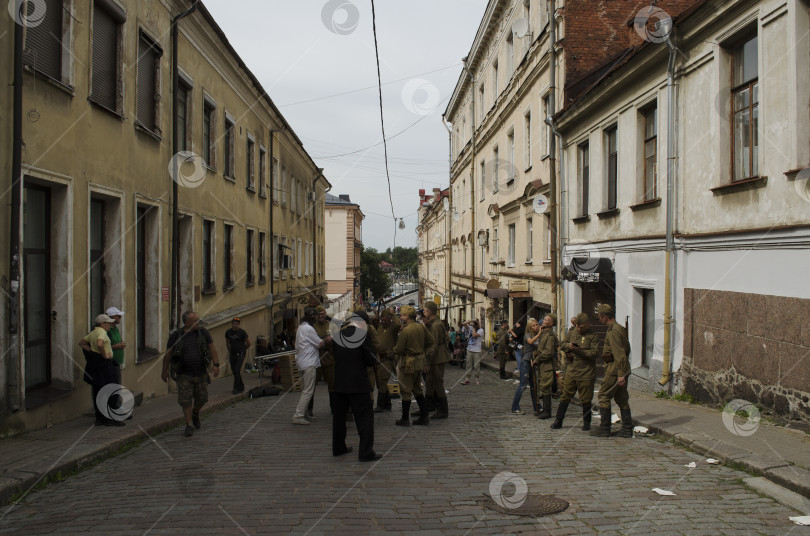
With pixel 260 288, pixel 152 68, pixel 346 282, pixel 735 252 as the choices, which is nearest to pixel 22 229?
pixel 152 68

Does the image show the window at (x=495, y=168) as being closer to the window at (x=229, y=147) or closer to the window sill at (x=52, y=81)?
the window at (x=229, y=147)

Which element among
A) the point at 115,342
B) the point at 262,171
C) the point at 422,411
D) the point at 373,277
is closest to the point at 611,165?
the point at 422,411

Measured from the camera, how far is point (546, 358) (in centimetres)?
912

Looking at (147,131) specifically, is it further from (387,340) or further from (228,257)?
(228,257)

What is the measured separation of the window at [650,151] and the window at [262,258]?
Answer: 13.8m

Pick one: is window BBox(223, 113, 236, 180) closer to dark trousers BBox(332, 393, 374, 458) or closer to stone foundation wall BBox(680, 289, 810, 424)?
dark trousers BBox(332, 393, 374, 458)

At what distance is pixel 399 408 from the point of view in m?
10.7

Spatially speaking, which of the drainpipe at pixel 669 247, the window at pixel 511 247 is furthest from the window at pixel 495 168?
the drainpipe at pixel 669 247

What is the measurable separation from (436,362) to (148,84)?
7.55 m

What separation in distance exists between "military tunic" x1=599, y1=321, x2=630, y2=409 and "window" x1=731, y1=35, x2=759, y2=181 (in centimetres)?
316

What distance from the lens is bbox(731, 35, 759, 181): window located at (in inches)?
342

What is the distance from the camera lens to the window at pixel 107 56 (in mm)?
9320

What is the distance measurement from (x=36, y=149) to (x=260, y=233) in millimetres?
14454

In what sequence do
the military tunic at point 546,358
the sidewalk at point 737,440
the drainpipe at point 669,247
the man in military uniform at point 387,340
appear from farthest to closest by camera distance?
1. the drainpipe at point 669,247
2. the man in military uniform at point 387,340
3. the military tunic at point 546,358
4. the sidewalk at point 737,440
